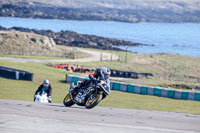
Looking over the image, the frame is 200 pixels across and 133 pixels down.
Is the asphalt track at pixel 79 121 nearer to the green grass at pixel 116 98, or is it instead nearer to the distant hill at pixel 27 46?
the green grass at pixel 116 98

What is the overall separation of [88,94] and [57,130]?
13.7ft

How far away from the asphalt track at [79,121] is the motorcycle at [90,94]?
1.30ft

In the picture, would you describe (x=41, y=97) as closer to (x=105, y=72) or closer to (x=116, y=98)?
(x=105, y=72)

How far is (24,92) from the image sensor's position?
2275 cm

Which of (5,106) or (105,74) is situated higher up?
(105,74)

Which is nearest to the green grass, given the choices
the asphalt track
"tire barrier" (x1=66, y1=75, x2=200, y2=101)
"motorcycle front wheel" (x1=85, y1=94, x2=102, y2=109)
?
"tire barrier" (x1=66, y1=75, x2=200, y2=101)

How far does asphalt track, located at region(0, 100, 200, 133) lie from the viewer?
9.23m

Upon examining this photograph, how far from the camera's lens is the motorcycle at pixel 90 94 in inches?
491

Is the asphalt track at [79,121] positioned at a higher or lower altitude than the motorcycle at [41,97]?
higher

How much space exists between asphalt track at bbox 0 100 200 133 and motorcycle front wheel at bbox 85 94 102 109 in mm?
242

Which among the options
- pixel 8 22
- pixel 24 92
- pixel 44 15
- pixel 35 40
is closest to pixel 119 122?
pixel 24 92

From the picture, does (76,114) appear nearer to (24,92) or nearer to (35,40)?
(24,92)

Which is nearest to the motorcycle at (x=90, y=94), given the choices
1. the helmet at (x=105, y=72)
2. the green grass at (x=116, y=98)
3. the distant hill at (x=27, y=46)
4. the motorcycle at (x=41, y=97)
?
the helmet at (x=105, y=72)

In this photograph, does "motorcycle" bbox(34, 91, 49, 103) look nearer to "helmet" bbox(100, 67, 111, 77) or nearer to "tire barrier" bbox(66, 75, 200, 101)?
"helmet" bbox(100, 67, 111, 77)
